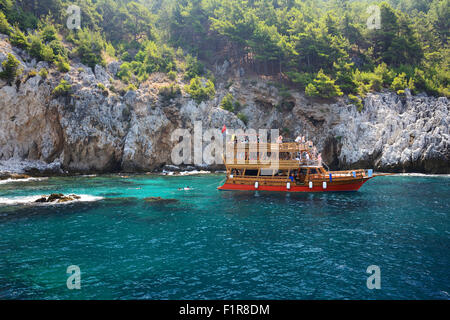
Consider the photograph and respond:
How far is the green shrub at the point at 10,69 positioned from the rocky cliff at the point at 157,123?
1.42m

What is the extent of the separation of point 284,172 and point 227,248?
22.2m

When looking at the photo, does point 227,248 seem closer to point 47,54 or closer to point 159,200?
point 159,200

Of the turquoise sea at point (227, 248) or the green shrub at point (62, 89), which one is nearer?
the turquoise sea at point (227, 248)

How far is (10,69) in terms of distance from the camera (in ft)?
145

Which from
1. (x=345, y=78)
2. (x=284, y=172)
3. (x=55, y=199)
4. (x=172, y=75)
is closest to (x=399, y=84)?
(x=345, y=78)

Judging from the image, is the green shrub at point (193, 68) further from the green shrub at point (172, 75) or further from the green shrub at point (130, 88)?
the green shrub at point (130, 88)

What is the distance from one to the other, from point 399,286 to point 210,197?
2159 centimetres

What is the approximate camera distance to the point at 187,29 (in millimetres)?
78125

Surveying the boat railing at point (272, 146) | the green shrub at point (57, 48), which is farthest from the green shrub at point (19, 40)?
the boat railing at point (272, 146)

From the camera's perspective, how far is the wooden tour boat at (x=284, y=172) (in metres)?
33.1

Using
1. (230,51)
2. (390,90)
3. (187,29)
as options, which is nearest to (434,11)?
(390,90)

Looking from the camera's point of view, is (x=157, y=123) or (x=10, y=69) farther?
(x=157, y=123)

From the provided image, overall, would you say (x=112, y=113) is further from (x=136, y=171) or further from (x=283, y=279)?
(x=283, y=279)
